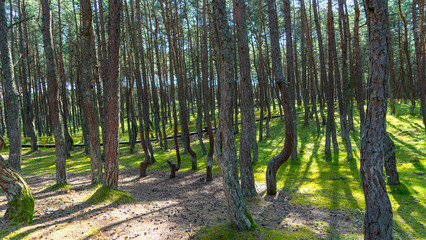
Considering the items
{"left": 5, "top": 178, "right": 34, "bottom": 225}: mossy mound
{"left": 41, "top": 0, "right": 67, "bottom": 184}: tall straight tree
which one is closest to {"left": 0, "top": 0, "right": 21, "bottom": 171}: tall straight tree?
{"left": 41, "top": 0, "right": 67, "bottom": 184}: tall straight tree

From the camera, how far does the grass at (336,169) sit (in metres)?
7.50

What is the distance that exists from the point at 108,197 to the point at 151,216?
179 cm

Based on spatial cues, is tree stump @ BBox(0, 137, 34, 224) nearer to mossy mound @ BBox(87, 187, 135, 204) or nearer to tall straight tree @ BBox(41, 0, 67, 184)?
mossy mound @ BBox(87, 187, 135, 204)

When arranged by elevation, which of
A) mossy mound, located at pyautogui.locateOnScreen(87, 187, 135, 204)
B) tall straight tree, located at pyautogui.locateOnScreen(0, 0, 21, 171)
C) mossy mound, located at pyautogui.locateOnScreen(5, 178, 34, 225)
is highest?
tall straight tree, located at pyautogui.locateOnScreen(0, 0, 21, 171)

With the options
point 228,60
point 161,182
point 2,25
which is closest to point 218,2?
point 228,60

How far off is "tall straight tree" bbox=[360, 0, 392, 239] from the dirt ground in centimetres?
153

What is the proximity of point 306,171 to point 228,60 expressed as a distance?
8.58 meters

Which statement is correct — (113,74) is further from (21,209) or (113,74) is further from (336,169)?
(336,169)

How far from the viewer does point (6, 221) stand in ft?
17.7

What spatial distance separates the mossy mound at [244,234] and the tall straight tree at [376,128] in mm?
1428

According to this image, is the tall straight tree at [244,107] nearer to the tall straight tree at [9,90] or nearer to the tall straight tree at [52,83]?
the tall straight tree at [52,83]

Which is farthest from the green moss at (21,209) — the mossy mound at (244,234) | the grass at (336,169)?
the grass at (336,169)

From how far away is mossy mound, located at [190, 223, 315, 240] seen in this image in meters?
4.89

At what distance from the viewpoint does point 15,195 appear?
5.46m
